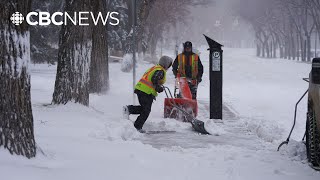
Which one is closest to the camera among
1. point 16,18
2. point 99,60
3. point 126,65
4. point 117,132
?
point 16,18

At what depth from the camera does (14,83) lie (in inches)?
202

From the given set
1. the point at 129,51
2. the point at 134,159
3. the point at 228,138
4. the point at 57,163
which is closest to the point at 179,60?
the point at 228,138

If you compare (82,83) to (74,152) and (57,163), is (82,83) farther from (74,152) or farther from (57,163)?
(57,163)

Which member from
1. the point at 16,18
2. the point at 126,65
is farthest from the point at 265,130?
the point at 126,65

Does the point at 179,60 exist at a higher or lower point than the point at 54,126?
higher

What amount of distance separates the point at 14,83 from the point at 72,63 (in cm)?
513

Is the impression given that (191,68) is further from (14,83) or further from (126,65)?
(126,65)

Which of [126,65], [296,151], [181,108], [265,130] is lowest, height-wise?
[265,130]

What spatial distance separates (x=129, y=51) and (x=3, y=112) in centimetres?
2451

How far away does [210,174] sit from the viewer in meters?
5.84

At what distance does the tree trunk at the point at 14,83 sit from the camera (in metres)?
5.02

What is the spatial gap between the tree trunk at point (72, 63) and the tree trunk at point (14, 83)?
15.8ft

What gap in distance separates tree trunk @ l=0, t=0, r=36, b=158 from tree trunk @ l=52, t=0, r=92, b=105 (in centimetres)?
483

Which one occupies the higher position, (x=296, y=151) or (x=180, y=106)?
(x=180, y=106)
